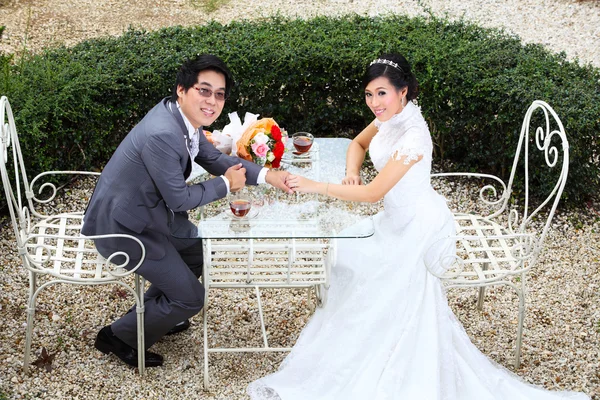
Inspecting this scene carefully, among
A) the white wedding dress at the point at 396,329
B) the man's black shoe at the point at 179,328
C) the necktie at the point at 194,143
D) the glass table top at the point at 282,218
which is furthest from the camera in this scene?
the man's black shoe at the point at 179,328

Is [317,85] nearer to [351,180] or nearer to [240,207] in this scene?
[351,180]

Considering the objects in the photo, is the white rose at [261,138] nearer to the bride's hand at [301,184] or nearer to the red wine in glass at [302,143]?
the bride's hand at [301,184]

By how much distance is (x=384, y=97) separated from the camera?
173 inches

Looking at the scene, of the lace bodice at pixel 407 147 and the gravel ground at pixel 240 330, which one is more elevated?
the lace bodice at pixel 407 147

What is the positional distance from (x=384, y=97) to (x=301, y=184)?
2.16 ft

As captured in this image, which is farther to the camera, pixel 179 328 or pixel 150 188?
pixel 179 328

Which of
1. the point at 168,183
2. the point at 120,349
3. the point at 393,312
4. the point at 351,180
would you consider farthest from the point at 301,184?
the point at 120,349

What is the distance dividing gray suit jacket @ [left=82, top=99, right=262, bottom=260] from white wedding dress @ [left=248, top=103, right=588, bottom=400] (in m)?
0.92

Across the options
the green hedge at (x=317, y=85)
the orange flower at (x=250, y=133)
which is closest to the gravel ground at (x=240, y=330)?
the green hedge at (x=317, y=85)

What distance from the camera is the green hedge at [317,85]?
581 cm

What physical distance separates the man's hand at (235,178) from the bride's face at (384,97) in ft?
2.68

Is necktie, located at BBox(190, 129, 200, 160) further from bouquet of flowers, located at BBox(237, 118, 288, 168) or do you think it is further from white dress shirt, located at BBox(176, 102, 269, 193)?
bouquet of flowers, located at BBox(237, 118, 288, 168)

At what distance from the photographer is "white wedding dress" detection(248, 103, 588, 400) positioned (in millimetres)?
4160

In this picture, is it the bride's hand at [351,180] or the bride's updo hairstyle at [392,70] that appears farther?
the bride's hand at [351,180]
